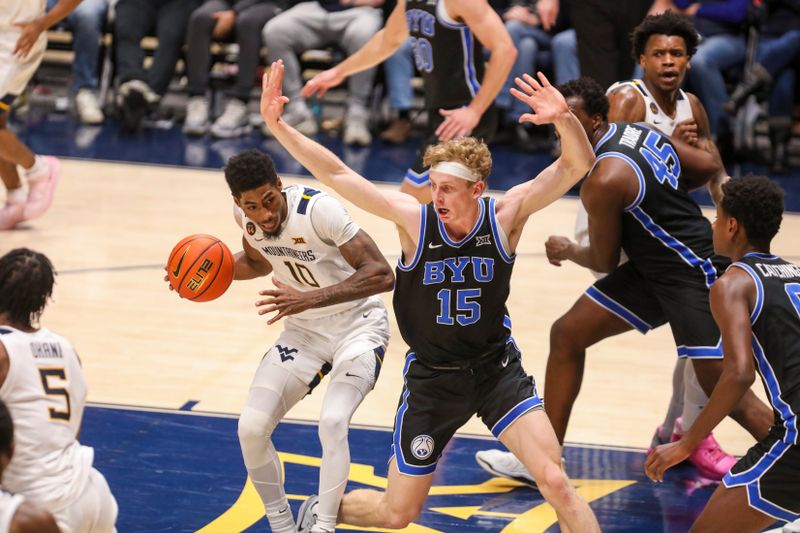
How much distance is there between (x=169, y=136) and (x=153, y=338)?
20.5ft

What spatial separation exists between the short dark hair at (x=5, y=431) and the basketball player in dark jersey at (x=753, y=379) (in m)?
2.25

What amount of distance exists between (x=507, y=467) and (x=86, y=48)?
9.31 m

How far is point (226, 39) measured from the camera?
1348 cm

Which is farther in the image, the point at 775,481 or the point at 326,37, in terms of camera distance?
the point at 326,37

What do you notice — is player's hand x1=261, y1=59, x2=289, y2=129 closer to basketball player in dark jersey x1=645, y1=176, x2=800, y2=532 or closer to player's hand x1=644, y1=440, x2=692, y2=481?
Result: basketball player in dark jersey x1=645, y1=176, x2=800, y2=532

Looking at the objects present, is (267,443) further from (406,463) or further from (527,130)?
(527,130)

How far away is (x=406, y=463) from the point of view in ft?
15.7

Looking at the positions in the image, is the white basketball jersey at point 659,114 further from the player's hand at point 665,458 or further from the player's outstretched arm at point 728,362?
the player's hand at point 665,458

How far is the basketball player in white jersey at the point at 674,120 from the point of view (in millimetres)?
5836

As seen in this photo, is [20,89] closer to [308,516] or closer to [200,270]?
[200,270]

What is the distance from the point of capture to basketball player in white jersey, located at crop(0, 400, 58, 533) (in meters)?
3.39

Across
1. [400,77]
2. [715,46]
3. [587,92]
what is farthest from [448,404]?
[400,77]

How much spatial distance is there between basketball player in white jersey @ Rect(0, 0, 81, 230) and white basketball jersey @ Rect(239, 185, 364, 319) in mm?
4323


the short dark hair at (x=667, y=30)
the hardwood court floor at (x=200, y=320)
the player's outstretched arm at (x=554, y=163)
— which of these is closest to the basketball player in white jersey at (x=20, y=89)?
the hardwood court floor at (x=200, y=320)
